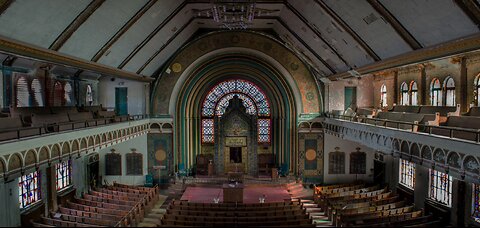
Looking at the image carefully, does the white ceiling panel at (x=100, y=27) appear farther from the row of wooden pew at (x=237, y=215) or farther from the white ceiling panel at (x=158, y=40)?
the row of wooden pew at (x=237, y=215)

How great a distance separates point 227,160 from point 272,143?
3791 millimetres

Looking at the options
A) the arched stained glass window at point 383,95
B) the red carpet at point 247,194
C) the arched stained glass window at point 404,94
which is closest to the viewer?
the arched stained glass window at point 404,94

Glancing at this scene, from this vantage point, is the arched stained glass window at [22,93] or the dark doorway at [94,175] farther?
the dark doorway at [94,175]

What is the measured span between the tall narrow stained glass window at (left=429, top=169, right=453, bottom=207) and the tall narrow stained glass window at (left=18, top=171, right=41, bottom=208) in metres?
19.3

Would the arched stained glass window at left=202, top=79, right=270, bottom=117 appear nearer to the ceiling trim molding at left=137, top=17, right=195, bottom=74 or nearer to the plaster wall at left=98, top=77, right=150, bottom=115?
the plaster wall at left=98, top=77, right=150, bottom=115

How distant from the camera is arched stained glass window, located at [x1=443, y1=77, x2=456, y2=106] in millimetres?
16406

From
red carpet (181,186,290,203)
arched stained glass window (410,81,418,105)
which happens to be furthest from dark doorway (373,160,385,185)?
red carpet (181,186,290,203)

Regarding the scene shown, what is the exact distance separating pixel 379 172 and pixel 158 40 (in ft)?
54.0

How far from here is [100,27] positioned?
14.9 m

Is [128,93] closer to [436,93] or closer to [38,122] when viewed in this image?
[38,122]

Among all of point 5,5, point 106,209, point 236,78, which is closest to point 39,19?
point 5,5

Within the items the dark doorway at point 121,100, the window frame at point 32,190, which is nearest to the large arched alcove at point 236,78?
the dark doorway at point 121,100

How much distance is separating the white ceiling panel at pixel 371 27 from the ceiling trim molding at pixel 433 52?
1.01 ft

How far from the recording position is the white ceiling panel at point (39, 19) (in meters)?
10.5
